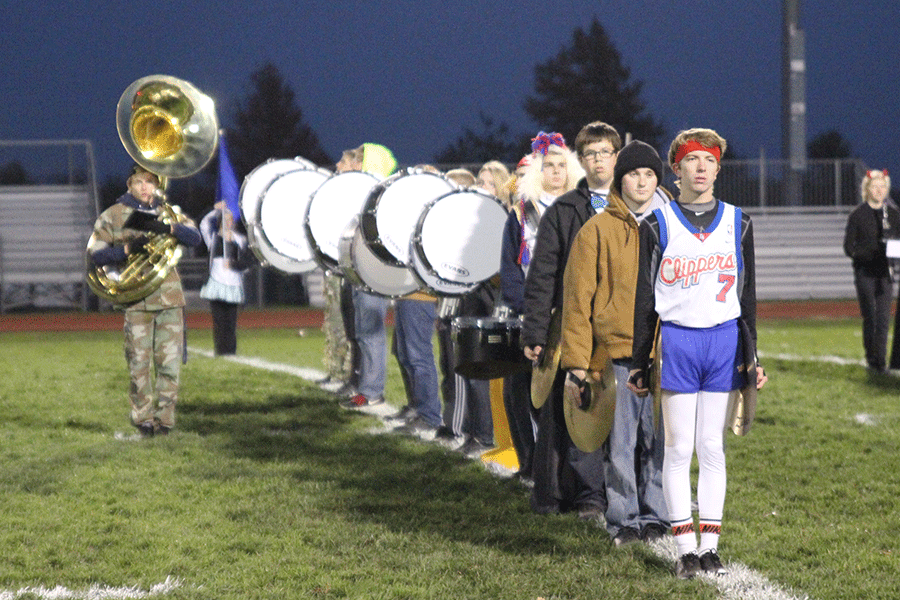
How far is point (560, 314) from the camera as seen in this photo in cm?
546

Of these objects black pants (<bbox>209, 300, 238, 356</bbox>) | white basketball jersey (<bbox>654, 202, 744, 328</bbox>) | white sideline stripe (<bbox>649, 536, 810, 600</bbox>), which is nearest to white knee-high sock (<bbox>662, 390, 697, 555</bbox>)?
white sideline stripe (<bbox>649, 536, 810, 600</bbox>)

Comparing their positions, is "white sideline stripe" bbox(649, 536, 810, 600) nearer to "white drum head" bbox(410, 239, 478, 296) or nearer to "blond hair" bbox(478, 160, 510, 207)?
"white drum head" bbox(410, 239, 478, 296)

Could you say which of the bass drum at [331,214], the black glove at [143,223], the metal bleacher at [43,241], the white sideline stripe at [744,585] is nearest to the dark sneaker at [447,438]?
the bass drum at [331,214]

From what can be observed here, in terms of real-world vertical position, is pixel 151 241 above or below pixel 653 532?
above

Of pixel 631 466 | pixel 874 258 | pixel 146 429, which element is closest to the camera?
pixel 631 466

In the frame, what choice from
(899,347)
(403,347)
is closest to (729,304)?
(403,347)

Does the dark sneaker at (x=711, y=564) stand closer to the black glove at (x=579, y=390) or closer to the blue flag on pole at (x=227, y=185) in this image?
the black glove at (x=579, y=390)

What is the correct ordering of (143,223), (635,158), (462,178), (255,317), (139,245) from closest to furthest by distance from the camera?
1. (635,158)
2. (143,223)
3. (139,245)
4. (462,178)
5. (255,317)

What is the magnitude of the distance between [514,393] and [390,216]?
5.27 ft

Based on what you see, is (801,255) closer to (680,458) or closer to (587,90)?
(680,458)

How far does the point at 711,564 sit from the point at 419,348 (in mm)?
4245

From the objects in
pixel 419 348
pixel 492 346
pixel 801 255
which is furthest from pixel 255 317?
pixel 492 346

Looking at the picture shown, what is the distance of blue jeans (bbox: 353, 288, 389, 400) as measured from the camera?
9.32m

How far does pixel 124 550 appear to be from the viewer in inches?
200
